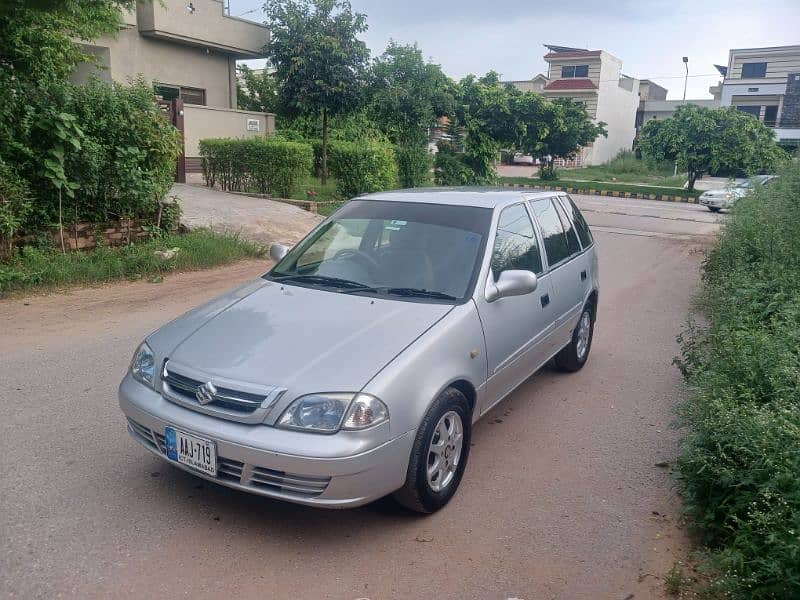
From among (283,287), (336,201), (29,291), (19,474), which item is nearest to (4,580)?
(19,474)

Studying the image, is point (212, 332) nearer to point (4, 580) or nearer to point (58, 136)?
point (4, 580)

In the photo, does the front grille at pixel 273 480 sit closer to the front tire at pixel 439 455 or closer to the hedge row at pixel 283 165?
the front tire at pixel 439 455

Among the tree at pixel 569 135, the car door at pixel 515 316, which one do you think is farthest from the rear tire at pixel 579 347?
the tree at pixel 569 135

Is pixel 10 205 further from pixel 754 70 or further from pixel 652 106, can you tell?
pixel 652 106

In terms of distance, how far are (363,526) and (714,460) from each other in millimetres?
1830

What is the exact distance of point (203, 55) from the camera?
20.6 meters

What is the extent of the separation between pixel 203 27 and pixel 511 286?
59.2 ft

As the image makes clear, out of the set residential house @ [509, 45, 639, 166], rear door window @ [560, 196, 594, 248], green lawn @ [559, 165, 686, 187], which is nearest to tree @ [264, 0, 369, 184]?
rear door window @ [560, 196, 594, 248]

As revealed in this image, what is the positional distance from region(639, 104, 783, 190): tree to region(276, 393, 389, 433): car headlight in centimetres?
3146

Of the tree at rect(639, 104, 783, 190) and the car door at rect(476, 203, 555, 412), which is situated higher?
the tree at rect(639, 104, 783, 190)

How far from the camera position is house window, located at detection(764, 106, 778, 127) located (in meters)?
49.7

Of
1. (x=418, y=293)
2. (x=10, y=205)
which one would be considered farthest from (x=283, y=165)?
(x=418, y=293)

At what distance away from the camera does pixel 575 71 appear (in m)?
54.6

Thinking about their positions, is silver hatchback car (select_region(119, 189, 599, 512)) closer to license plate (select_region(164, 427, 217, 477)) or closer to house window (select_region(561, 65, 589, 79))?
license plate (select_region(164, 427, 217, 477))
